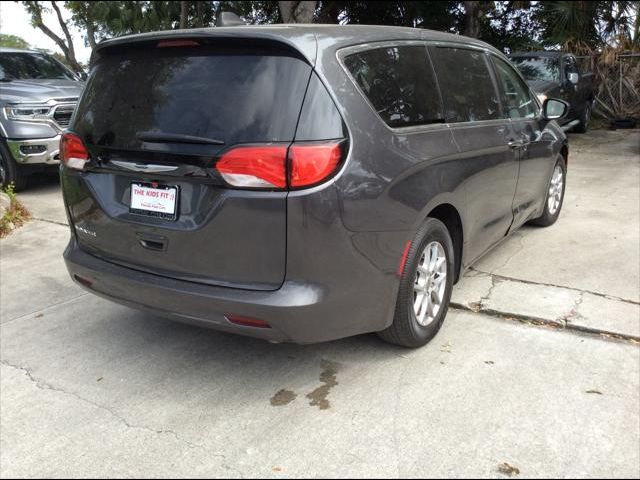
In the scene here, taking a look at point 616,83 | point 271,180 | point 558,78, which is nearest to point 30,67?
point 271,180

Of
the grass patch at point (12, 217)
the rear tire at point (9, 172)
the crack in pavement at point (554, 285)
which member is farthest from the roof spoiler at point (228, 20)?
the rear tire at point (9, 172)

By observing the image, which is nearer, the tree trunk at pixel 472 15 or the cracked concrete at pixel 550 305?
the cracked concrete at pixel 550 305

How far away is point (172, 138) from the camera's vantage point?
110 inches

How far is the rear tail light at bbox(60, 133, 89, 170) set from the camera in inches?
126

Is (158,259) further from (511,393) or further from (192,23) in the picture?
(192,23)

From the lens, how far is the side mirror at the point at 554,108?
514cm

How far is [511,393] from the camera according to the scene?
295cm

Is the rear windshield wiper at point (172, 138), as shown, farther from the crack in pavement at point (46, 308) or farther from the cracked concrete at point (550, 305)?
the cracked concrete at point (550, 305)

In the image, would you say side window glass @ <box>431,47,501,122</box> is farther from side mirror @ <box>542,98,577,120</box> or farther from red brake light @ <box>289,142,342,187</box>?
red brake light @ <box>289,142,342,187</box>

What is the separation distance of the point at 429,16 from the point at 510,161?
588 inches

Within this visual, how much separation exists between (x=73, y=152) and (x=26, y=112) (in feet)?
17.0

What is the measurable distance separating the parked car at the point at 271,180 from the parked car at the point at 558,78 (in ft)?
27.4

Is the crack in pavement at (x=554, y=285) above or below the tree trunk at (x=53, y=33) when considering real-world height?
below

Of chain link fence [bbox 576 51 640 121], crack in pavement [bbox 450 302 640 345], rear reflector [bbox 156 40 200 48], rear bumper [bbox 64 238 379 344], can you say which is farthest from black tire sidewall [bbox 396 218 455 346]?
chain link fence [bbox 576 51 640 121]
